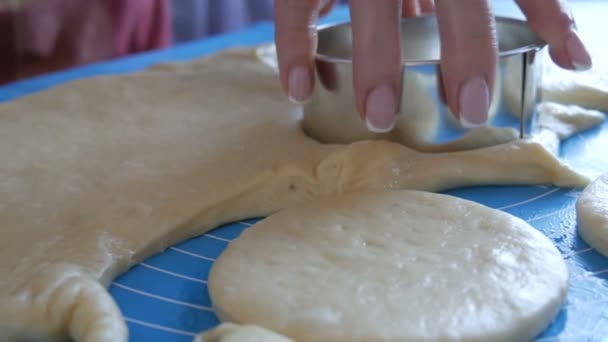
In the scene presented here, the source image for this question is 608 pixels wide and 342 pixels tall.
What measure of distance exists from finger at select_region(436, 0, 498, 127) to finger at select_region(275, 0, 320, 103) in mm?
238

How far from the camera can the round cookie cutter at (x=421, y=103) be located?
1.18m

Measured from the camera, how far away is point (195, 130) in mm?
1408

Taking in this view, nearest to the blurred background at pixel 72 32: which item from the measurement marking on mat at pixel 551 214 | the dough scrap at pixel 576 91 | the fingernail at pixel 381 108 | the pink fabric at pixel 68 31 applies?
the pink fabric at pixel 68 31

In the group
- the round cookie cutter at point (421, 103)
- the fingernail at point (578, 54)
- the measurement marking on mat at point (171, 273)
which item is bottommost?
the measurement marking on mat at point (171, 273)

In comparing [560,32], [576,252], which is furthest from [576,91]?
[576,252]

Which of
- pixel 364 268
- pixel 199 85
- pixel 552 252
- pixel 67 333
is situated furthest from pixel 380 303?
pixel 199 85

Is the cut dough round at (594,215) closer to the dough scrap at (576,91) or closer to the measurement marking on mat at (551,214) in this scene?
the measurement marking on mat at (551,214)

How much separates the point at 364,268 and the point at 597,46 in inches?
53.0

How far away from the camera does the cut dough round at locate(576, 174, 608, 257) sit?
975mm

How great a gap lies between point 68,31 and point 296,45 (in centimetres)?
145

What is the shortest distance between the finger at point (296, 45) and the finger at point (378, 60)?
0.13m

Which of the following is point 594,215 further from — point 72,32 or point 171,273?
point 72,32

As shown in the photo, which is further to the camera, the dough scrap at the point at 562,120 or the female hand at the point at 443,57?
the dough scrap at the point at 562,120

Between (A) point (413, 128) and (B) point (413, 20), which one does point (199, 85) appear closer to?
(B) point (413, 20)
